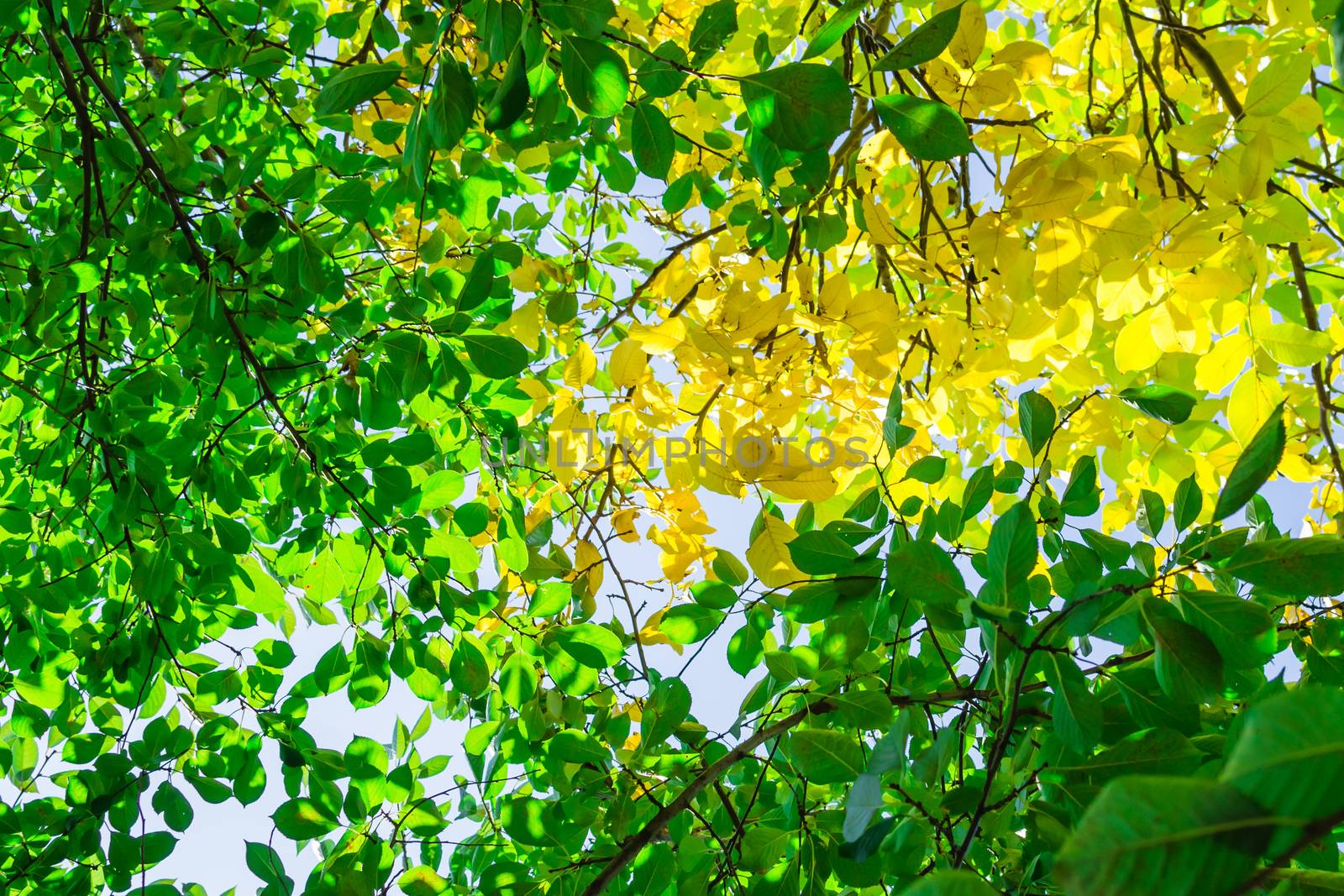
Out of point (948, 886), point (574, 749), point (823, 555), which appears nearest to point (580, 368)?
point (574, 749)

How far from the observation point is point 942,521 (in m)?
0.78

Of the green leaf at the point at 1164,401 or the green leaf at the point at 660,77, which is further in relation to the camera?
the green leaf at the point at 1164,401

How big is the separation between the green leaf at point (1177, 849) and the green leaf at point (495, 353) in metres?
0.82

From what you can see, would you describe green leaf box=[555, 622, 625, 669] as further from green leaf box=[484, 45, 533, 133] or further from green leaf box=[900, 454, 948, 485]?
green leaf box=[484, 45, 533, 133]

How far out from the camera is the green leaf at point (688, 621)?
2.86 feet

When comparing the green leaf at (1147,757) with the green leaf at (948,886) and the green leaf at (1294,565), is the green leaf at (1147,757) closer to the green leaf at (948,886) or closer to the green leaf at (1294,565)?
the green leaf at (1294,565)

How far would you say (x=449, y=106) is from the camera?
1.99 ft

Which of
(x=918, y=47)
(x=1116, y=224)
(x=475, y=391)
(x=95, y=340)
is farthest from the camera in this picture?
(x=95, y=340)

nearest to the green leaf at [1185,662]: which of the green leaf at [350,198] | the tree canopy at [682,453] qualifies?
the tree canopy at [682,453]

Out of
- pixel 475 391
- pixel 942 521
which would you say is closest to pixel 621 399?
pixel 475 391

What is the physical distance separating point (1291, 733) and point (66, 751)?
1292 millimetres

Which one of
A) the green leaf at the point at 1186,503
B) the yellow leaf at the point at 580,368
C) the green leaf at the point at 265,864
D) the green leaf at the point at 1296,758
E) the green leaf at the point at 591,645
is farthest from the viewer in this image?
the yellow leaf at the point at 580,368

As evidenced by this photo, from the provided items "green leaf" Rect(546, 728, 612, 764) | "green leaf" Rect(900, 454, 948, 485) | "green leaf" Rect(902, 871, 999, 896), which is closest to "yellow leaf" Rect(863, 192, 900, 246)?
"green leaf" Rect(900, 454, 948, 485)

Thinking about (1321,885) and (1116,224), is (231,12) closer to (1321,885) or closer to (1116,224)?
(1116,224)
